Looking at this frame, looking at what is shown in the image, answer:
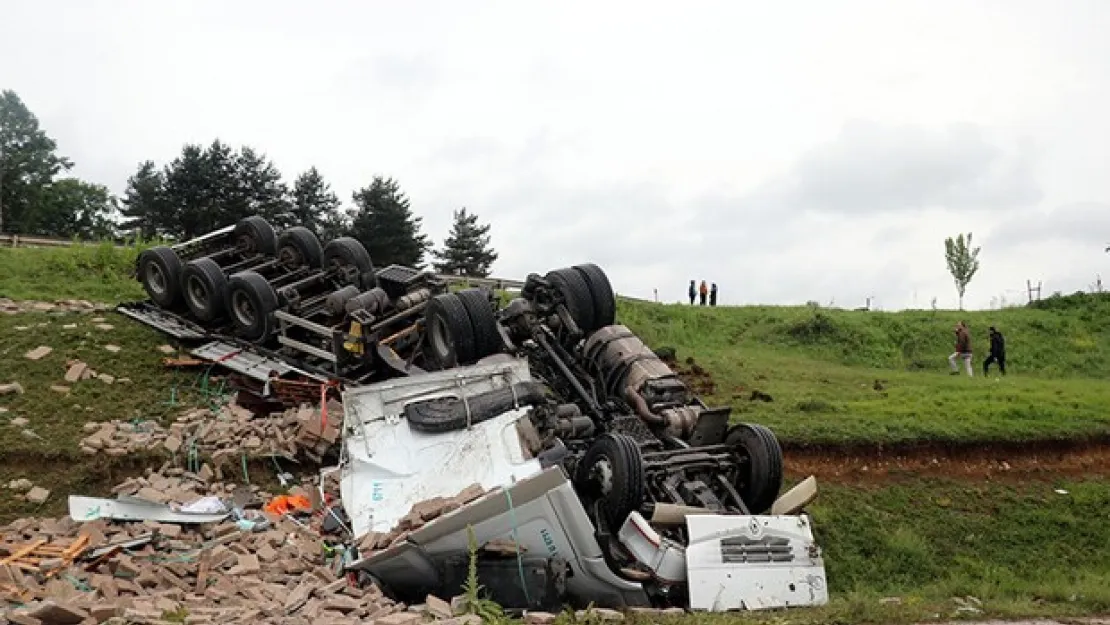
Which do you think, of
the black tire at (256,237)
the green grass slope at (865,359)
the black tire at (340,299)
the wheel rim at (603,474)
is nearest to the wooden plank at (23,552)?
the wheel rim at (603,474)

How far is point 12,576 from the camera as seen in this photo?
6066 mm

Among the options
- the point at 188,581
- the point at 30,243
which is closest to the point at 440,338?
the point at 188,581

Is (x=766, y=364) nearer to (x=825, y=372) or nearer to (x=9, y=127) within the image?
(x=825, y=372)

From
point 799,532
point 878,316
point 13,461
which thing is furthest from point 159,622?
point 878,316

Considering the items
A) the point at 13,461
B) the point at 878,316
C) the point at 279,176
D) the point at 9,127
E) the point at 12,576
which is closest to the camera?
the point at 12,576

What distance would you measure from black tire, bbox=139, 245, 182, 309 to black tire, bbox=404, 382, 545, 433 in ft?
19.8

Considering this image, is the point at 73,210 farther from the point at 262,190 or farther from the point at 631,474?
the point at 631,474

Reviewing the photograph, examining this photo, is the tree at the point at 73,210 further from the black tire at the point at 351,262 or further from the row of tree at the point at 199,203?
the black tire at the point at 351,262

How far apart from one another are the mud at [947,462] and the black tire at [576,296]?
10.7ft

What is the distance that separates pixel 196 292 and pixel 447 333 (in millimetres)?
4547

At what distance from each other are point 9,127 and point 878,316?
43647mm

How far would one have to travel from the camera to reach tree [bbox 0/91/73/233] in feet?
143

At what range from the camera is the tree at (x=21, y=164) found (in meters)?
43.7

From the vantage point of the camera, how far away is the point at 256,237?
12938 mm
